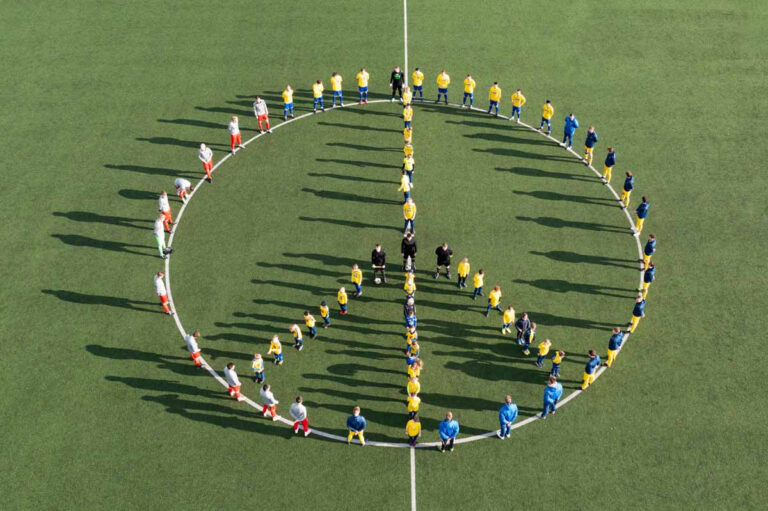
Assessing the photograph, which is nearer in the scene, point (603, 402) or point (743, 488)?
point (743, 488)

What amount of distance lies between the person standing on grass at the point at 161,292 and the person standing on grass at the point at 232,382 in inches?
160

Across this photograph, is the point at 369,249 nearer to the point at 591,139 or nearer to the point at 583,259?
the point at 583,259

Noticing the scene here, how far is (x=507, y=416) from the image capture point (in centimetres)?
2075

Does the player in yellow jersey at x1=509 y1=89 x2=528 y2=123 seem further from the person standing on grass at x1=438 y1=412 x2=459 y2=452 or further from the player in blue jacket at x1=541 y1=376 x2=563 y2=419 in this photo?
the person standing on grass at x1=438 y1=412 x2=459 y2=452

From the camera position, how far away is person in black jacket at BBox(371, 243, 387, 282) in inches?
997

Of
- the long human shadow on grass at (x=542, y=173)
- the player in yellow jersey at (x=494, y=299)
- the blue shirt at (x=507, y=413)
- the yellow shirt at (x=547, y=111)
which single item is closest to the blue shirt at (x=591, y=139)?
the long human shadow on grass at (x=542, y=173)

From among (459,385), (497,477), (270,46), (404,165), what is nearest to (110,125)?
(270,46)

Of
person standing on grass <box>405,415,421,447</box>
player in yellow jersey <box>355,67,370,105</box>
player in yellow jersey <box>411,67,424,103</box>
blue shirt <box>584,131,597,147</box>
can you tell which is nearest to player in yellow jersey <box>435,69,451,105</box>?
player in yellow jersey <box>411,67,424,103</box>

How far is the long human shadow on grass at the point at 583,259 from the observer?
89.4ft

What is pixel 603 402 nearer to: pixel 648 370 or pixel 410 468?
pixel 648 370

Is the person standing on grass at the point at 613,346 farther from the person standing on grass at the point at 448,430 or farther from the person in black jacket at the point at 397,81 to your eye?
the person in black jacket at the point at 397,81

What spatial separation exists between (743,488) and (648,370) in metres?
4.73

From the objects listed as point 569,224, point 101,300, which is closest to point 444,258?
point 569,224

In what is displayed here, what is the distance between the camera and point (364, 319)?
2527cm
